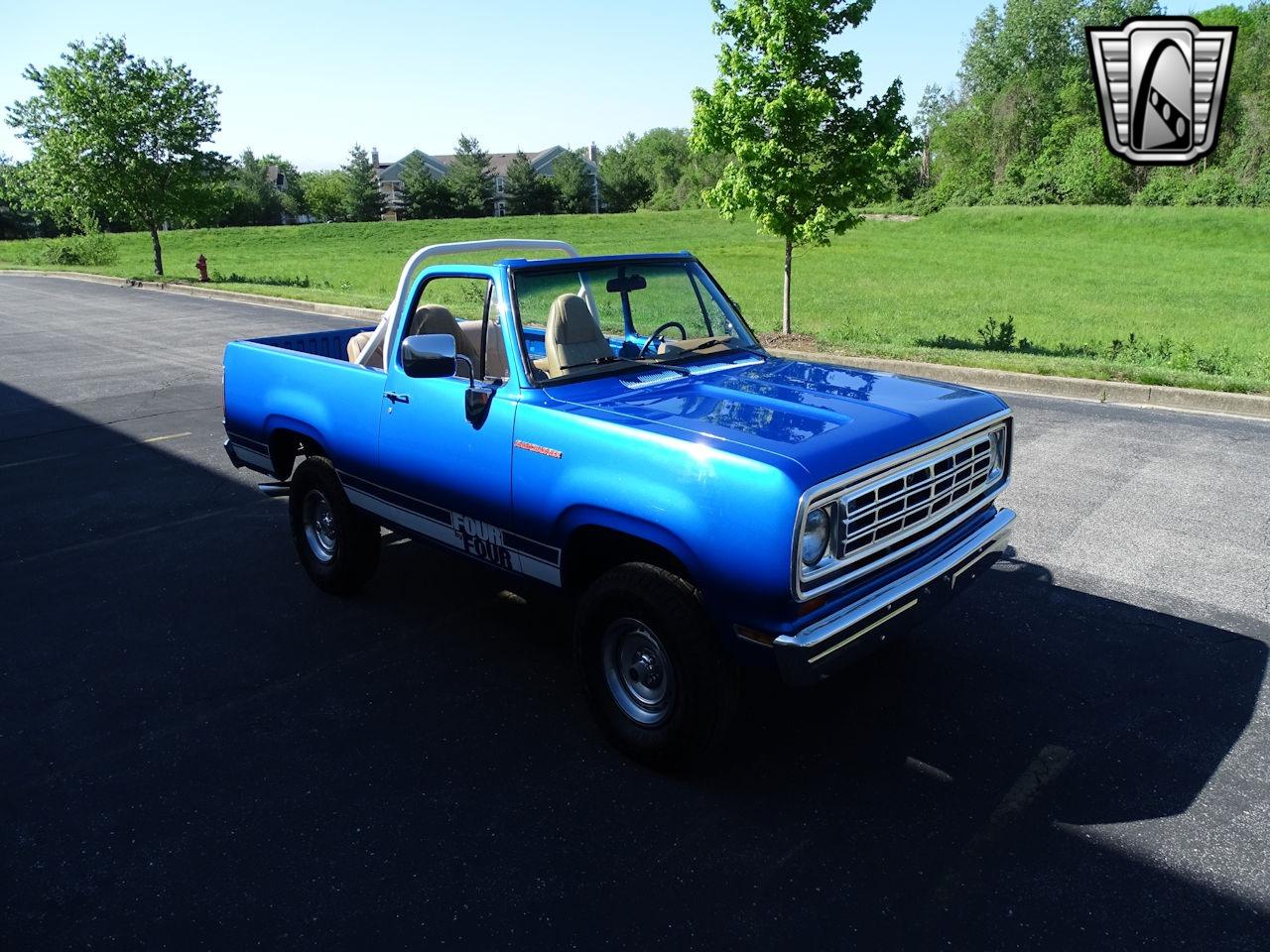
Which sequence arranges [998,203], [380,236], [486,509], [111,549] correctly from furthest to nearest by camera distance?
1. [998,203]
2. [380,236]
3. [111,549]
4. [486,509]

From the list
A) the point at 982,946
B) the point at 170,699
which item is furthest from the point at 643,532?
the point at 170,699

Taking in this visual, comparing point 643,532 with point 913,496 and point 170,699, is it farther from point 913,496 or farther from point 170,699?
point 170,699

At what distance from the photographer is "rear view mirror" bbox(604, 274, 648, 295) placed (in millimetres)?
4926

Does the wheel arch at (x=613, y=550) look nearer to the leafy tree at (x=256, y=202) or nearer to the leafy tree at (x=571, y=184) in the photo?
the leafy tree at (x=256, y=202)

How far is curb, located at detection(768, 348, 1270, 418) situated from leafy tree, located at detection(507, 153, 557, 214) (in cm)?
7981

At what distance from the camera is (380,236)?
2495 inches

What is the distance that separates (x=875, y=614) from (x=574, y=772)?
142cm

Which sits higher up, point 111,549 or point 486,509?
point 486,509

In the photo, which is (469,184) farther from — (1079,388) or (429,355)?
(429,355)

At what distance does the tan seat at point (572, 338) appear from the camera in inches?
174

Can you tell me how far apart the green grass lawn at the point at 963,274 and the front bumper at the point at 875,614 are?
8431mm

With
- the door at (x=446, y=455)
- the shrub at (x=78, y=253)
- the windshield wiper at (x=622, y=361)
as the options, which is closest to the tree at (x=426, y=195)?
the shrub at (x=78, y=253)

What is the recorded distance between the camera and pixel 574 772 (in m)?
3.78

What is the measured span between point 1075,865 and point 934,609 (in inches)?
41.9
